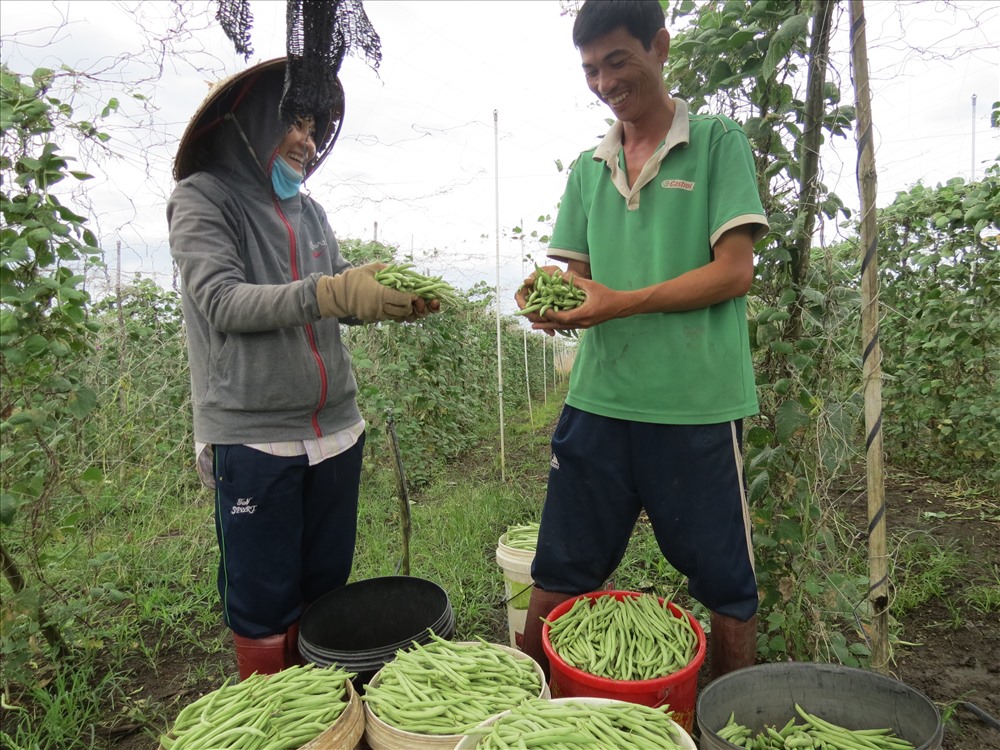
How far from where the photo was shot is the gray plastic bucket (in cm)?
187

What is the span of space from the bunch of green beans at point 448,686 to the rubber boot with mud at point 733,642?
0.68 m

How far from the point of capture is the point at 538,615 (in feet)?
7.83

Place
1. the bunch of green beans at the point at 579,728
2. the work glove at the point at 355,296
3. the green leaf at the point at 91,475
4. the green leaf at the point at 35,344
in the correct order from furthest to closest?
the green leaf at the point at 91,475 < the green leaf at the point at 35,344 < the work glove at the point at 355,296 < the bunch of green beans at the point at 579,728

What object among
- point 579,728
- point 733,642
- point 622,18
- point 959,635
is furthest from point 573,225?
point 959,635

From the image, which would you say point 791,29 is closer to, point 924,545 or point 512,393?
point 924,545

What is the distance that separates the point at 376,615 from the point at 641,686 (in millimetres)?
1171

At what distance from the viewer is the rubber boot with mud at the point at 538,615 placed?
2.36m

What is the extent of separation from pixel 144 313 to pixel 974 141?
10268mm

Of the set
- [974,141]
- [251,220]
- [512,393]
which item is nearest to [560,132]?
[251,220]

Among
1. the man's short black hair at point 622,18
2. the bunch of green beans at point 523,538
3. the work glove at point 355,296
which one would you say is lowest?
the bunch of green beans at point 523,538

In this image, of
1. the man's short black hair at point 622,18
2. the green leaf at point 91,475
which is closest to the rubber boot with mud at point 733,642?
the man's short black hair at point 622,18

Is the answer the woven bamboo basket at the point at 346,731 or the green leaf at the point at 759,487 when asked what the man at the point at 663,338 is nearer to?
the green leaf at the point at 759,487

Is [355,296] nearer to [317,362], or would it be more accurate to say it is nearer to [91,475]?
[317,362]

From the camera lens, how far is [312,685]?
1.85 m
